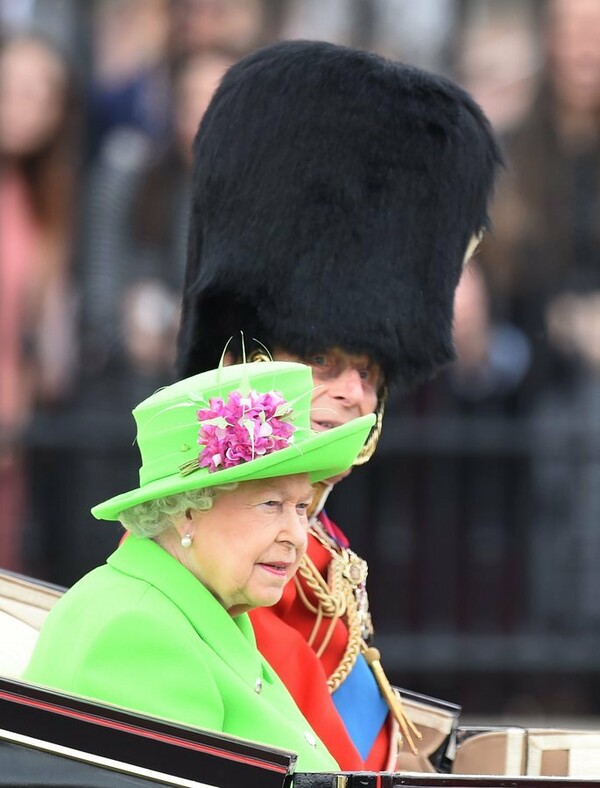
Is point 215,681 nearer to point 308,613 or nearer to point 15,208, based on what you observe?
point 308,613

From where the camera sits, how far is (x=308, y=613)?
3158mm

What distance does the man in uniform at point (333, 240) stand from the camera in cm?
317

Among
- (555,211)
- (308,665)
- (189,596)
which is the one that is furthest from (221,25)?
(189,596)

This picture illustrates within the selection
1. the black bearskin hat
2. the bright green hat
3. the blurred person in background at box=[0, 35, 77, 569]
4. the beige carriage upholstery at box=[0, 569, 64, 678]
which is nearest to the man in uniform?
the black bearskin hat

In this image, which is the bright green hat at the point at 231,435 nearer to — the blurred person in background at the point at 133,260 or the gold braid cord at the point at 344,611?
the gold braid cord at the point at 344,611

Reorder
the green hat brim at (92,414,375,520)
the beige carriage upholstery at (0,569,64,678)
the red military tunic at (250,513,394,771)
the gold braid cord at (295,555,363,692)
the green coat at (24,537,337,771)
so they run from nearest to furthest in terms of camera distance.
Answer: the green coat at (24,537,337,771) < the green hat brim at (92,414,375,520) < the red military tunic at (250,513,394,771) < the beige carriage upholstery at (0,569,64,678) < the gold braid cord at (295,555,363,692)

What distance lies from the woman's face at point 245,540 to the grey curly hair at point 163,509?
0.02 m

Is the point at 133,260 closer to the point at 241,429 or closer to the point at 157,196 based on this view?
the point at 157,196

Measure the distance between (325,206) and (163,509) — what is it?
967 millimetres

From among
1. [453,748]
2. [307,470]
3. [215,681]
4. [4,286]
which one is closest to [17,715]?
[215,681]

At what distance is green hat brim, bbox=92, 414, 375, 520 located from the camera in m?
2.37

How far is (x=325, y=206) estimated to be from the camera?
10.6ft

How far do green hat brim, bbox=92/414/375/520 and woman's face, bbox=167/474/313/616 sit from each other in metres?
0.03

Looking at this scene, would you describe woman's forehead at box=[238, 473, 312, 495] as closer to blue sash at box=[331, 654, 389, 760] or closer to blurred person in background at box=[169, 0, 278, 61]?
blue sash at box=[331, 654, 389, 760]
